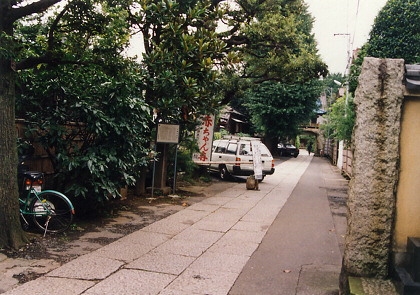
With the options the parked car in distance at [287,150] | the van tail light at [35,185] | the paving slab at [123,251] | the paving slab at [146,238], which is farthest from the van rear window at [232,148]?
the parked car in distance at [287,150]

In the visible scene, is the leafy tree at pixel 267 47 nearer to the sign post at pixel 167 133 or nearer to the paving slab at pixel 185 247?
the sign post at pixel 167 133

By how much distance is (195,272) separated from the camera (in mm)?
4824

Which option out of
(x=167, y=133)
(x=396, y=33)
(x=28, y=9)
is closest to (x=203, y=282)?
(x=28, y=9)

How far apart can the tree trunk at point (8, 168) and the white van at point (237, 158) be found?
10639mm

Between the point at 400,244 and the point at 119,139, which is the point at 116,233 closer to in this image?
the point at 119,139

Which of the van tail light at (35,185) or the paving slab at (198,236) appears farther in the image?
the paving slab at (198,236)

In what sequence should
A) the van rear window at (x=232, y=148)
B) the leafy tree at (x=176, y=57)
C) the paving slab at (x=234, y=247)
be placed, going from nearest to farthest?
1. the paving slab at (x=234, y=247)
2. the leafy tree at (x=176, y=57)
3. the van rear window at (x=232, y=148)

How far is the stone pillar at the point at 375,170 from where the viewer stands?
3.79 metres

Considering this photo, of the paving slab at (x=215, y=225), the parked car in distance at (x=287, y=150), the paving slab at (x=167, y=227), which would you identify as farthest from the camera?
the parked car in distance at (x=287, y=150)

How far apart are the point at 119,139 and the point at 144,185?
377 cm

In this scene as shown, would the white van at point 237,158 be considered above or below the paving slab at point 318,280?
above

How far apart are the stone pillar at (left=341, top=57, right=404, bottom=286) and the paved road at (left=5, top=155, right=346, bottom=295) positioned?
0.88 metres

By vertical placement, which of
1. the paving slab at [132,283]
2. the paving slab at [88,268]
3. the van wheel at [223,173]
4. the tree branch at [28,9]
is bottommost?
the paving slab at [132,283]

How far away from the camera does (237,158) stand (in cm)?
1589
